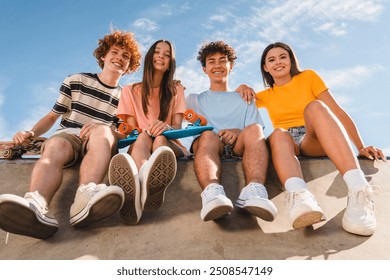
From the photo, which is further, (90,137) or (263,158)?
(90,137)

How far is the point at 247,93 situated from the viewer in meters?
3.08

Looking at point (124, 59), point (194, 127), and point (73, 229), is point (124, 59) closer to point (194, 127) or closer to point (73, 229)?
point (194, 127)

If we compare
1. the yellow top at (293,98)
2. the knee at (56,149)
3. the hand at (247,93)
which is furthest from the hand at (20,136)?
the yellow top at (293,98)

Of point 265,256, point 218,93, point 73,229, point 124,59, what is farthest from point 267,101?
point 73,229

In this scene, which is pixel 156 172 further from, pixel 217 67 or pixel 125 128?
pixel 217 67

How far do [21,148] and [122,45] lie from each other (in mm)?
1300

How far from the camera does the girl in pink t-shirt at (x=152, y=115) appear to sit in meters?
1.97

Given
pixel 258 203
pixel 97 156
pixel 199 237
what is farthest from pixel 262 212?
pixel 97 156

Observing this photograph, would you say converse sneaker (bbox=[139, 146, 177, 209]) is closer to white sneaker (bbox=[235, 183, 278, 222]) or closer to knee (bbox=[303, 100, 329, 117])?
white sneaker (bbox=[235, 183, 278, 222])

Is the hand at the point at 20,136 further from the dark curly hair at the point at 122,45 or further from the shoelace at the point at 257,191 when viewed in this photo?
the shoelace at the point at 257,191

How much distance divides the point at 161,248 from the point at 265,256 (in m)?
0.54

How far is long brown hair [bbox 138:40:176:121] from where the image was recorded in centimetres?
294

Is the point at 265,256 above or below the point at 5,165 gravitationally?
below

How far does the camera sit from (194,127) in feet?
8.39
